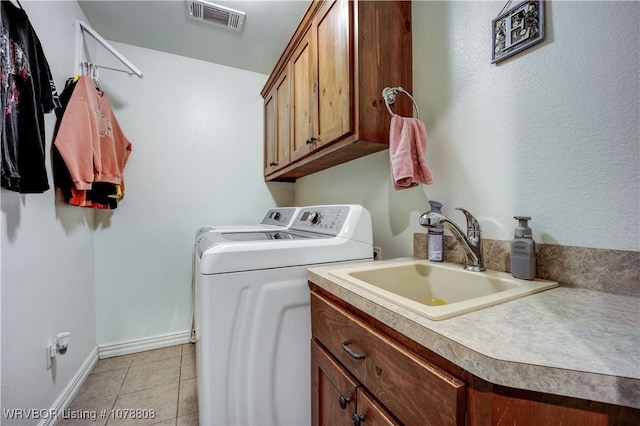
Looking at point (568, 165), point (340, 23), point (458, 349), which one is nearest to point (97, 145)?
point (340, 23)

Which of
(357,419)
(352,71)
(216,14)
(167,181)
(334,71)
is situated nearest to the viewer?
(357,419)

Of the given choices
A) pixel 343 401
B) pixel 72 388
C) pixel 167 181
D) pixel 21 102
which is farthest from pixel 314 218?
pixel 72 388

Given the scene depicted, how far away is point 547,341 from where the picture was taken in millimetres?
446

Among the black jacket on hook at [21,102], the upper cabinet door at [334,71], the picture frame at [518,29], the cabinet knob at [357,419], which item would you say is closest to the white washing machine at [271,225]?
the upper cabinet door at [334,71]

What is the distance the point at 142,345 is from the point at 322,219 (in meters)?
1.89

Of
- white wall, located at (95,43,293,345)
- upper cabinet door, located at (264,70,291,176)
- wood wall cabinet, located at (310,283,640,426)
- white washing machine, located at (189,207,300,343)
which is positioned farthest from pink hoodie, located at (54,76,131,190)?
wood wall cabinet, located at (310,283,640,426)

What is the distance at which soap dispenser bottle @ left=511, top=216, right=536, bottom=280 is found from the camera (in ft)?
2.62

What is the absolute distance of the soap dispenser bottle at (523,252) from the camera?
Result: 80 cm

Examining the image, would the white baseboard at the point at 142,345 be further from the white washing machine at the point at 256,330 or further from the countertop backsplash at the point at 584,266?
the countertop backsplash at the point at 584,266

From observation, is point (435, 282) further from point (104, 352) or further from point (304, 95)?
point (104, 352)

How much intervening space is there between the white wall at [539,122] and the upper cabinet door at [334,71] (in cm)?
35

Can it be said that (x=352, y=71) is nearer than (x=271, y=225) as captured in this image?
Yes

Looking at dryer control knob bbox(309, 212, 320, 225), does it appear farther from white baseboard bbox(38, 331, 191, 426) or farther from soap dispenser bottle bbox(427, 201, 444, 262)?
white baseboard bbox(38, 331, 191, 426)

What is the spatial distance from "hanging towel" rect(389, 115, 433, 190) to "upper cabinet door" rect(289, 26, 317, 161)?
53 centimetres
